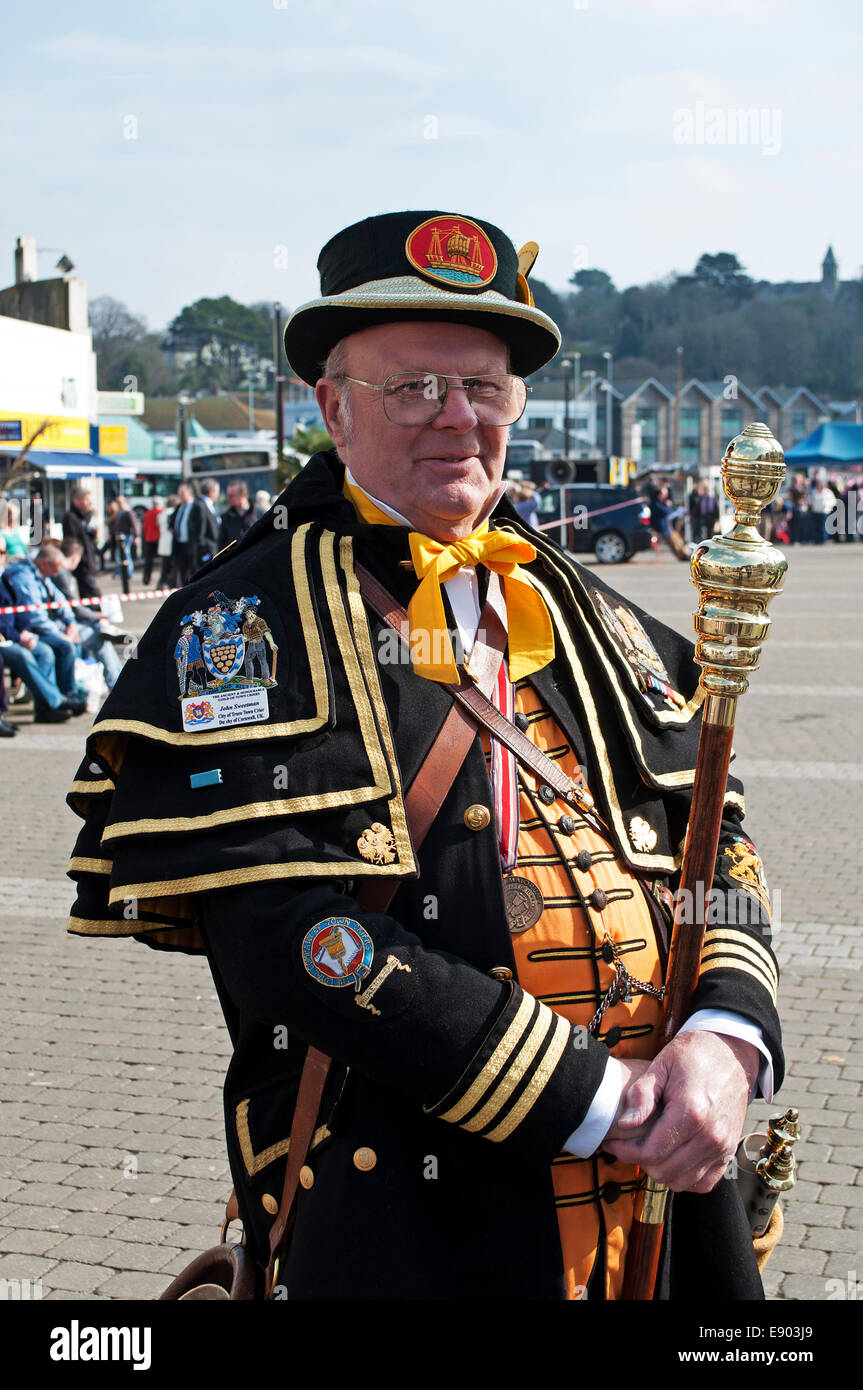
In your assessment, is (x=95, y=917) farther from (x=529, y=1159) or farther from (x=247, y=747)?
(x=529, y=1159)

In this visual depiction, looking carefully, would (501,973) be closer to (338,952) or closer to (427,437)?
(338,952)

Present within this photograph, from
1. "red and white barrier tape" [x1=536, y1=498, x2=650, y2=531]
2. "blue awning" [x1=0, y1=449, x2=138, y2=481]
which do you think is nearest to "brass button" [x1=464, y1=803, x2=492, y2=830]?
"blue awning" [x1=0, y1=449, x2=138, y2=481]

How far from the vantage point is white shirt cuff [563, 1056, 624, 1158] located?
6.20 ft

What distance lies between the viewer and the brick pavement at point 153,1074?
367 centimetres

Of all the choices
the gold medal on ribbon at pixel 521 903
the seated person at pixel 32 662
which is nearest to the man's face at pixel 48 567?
the seated person at pixel 32 662

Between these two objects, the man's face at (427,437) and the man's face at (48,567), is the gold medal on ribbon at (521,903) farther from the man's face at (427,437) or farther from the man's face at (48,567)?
the man's face at (48,567)

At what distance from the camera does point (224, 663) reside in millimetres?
2012

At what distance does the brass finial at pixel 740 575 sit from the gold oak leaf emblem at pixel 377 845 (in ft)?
1.58

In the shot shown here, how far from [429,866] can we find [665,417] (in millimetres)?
113644

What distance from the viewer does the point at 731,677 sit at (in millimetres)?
1843

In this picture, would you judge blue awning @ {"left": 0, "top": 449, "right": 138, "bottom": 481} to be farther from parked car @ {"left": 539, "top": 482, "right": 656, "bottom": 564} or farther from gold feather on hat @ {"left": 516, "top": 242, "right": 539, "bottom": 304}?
gold feather on hat @ {"left": 516, "top": 242, "right": 539, "bottom": 304}

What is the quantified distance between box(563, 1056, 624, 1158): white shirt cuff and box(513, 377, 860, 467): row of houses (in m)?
105

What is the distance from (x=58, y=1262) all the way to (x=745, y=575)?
9.03ft

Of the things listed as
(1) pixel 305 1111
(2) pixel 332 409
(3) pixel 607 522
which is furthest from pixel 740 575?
(3) pixel 607 522
